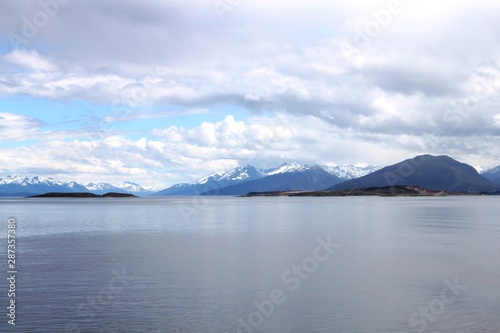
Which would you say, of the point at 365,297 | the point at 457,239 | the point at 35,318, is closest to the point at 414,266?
the point at 365,297

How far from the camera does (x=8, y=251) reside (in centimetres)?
5962

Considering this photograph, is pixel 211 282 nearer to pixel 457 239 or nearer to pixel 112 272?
pixel 112 272

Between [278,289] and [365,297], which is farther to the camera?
[278,289]

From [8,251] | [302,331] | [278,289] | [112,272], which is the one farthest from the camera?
[8,251]

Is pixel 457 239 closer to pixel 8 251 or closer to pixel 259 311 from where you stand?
pixel 259 311

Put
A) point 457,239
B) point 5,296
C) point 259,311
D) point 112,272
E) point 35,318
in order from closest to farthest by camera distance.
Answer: point 35,318 < point 259,311 < point 5,296 < point 112,272 < point 457,239

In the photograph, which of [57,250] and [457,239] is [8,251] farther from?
[457,239]

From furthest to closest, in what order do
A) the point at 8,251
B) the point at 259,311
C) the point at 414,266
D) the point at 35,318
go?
the point at 8,251 < the point at 414,266 < the point at 259,311 < the point at 35,318

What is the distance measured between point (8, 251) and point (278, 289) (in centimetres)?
4080

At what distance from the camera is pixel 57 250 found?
61312 millimetres

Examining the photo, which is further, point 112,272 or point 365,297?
point 112,272

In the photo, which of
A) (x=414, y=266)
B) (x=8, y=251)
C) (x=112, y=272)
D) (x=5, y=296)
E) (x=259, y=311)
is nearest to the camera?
(x=259, y=311)

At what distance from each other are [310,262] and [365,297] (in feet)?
50.2

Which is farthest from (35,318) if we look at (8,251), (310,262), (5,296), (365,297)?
(8,251)
